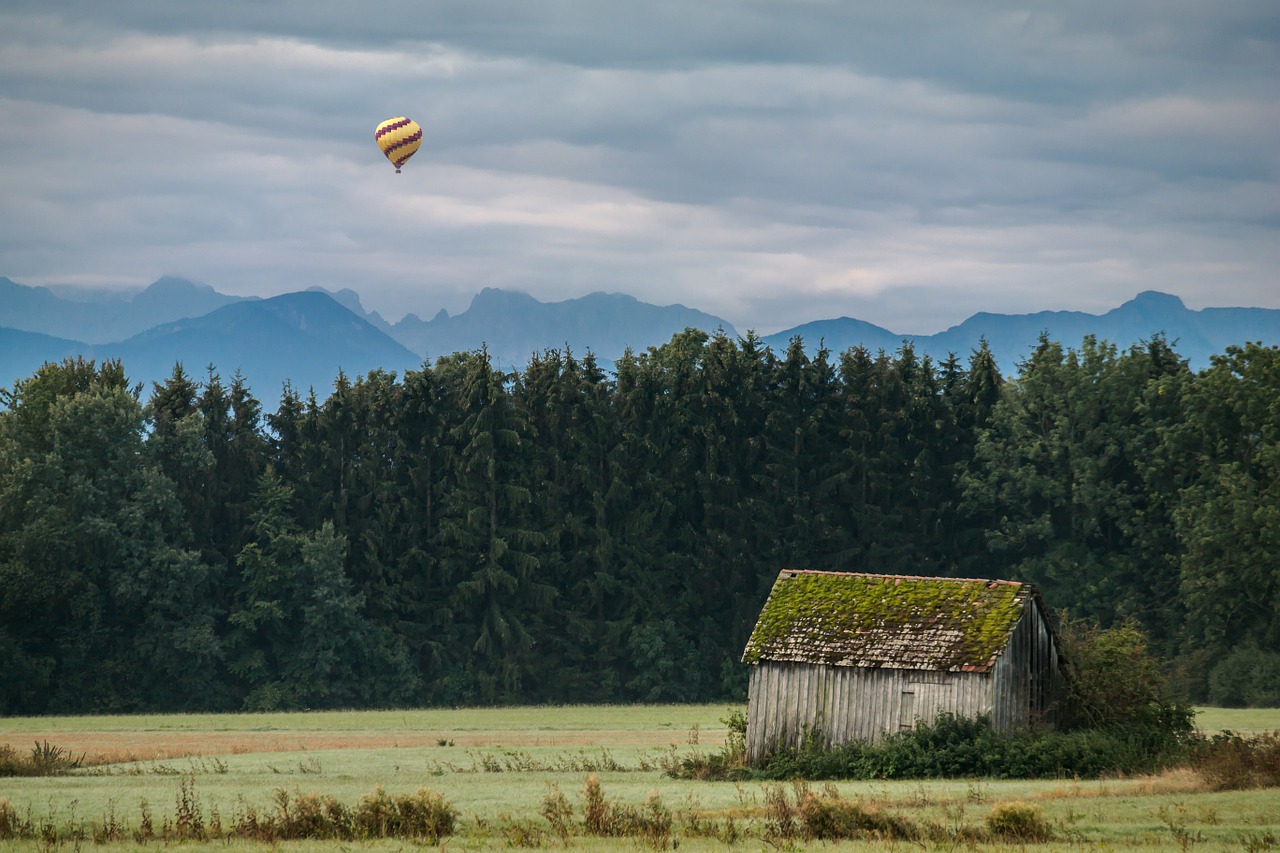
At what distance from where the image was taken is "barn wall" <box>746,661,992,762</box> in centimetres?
3819

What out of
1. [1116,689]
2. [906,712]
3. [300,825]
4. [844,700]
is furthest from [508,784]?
[1116,689]

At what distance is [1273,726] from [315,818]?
40.8m

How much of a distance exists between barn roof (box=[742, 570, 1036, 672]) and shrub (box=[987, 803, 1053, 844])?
12.2m

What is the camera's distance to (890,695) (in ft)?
128

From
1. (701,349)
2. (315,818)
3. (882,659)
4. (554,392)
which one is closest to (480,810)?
(315,818)

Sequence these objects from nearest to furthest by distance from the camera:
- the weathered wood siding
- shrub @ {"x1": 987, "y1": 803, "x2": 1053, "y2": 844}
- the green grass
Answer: shrub @ {"x1": 987, "y1": 803, "x2": 1053, "y2": 844} → the weathered wood siding → the green grass

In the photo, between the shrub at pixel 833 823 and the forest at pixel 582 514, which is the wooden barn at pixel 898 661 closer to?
the shrub at pixel 833 823

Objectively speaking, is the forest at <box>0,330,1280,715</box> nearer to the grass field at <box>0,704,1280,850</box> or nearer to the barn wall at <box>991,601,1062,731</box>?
the grass field at <box>0,704,1280,850</box>

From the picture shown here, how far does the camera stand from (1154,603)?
258ft


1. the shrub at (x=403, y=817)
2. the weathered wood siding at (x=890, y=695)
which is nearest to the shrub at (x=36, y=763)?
the shrub at (x=403, y=817)

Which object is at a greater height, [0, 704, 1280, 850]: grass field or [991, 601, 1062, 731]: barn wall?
[991, 601, 1062, 731]: barn wall

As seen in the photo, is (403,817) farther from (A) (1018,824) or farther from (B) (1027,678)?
(B) (1027,678)

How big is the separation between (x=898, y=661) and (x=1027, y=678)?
11.5ft

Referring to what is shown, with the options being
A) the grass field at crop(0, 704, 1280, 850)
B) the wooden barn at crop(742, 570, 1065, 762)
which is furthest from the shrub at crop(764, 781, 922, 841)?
the wooden barn at crop(742, 570, 1065, 762)
